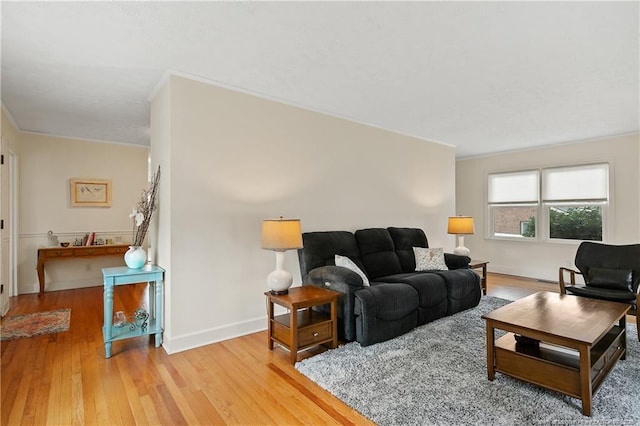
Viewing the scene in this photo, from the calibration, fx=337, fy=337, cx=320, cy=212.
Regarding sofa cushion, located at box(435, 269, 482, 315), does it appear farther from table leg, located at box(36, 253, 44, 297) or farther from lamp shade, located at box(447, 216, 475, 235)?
table leg, located at box(36, 253, 44, 297)

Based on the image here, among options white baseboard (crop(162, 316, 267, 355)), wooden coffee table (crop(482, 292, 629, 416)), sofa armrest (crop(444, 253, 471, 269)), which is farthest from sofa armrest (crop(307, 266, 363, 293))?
sofa armrest (crop(444, 253, 471, 269))

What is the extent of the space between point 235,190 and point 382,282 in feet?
6.02

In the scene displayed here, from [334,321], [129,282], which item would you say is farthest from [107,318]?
[334,321]

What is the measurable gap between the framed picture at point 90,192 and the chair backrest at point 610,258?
7077 millimetres

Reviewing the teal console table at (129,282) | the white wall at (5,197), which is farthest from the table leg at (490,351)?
the white wall at (5,197)

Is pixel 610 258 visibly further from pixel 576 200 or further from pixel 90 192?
pixel 90 192

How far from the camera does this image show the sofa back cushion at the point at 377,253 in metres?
4.00

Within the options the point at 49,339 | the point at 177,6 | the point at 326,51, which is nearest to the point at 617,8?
the point at 326,51

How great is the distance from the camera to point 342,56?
2.72m

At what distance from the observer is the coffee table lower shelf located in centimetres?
203

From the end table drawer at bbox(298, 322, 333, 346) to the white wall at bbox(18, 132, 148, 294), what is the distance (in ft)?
14.7

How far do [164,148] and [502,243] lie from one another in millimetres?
6413

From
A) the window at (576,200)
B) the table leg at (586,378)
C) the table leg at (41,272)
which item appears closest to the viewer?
the table leg at (586,378)

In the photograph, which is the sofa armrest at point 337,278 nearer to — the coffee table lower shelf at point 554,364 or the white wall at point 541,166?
the coffee table lower shelf at point 554,364
